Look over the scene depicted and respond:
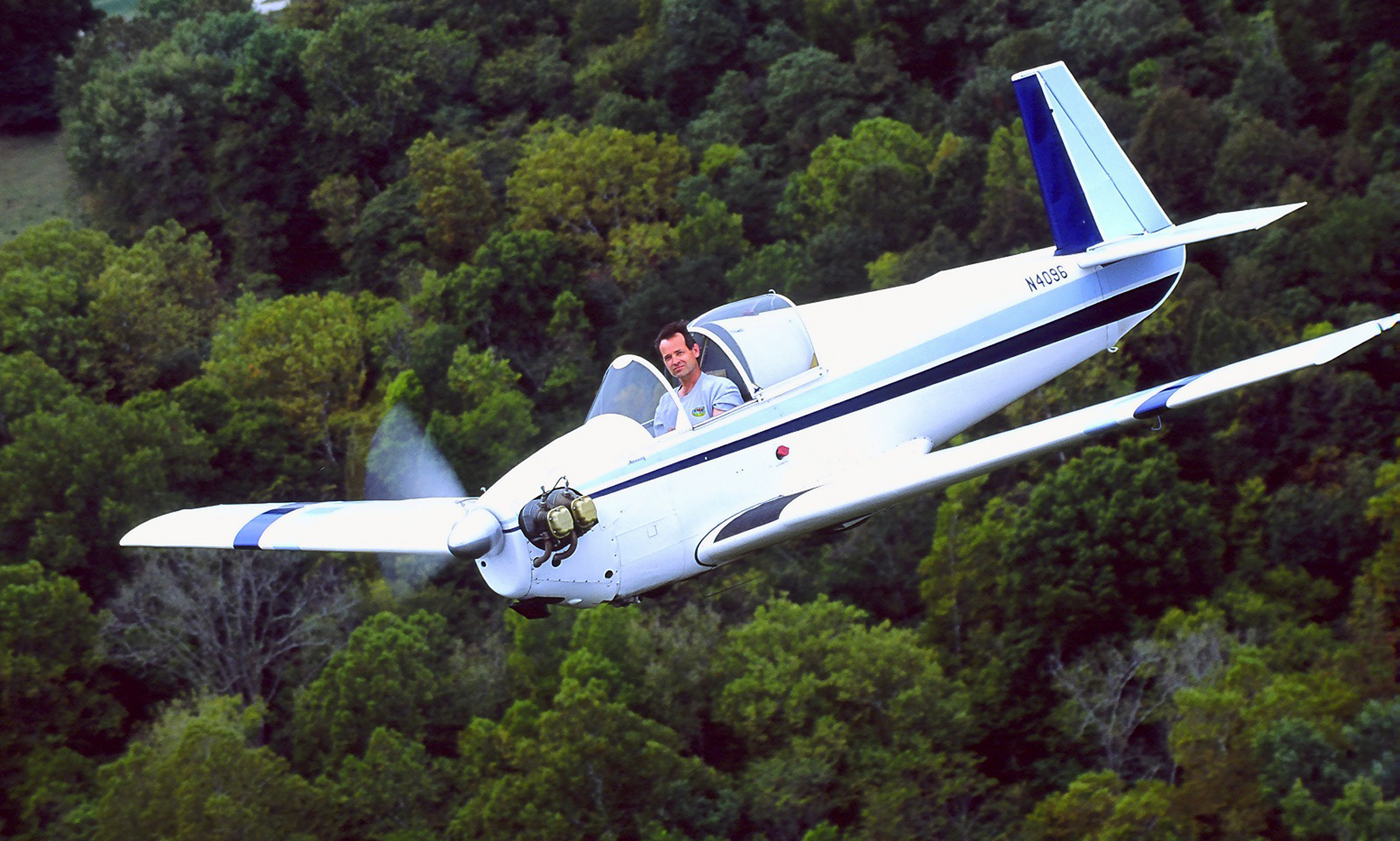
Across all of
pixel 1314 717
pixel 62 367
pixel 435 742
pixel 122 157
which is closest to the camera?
pixel 1314 717

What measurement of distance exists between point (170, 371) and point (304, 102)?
18.7 metres

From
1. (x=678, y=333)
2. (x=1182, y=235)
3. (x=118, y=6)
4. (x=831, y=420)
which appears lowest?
(x=831, y=420)

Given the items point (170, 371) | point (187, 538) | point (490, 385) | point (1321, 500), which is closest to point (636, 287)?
point (490, 385)

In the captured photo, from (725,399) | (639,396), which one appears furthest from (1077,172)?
(639,396)

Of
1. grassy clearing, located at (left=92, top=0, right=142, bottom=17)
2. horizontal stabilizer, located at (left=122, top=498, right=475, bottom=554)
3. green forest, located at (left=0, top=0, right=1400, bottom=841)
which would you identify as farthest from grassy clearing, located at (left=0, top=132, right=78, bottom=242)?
horizontal stabilizer, located at (left=122, top=498, right=475, bottom=554)

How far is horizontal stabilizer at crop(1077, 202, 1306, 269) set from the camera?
59.0 ft

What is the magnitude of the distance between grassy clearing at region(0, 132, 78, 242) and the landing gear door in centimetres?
7506

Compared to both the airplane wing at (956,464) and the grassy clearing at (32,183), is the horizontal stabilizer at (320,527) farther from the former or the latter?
the grassy clearing at (32,183)

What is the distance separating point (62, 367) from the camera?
7075 cm

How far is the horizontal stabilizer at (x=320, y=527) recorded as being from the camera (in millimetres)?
15727

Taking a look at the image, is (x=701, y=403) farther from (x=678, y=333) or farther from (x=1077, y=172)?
(x=1077, y=172)

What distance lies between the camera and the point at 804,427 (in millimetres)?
16703

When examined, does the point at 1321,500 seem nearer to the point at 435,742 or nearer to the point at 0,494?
the point at 435,742

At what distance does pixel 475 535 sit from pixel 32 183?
8373 centimetres
